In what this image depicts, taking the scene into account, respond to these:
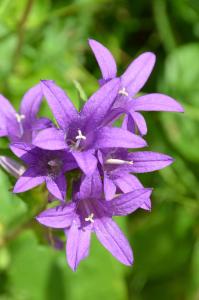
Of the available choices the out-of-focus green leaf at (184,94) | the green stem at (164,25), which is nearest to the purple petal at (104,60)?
the out-of-focus green leaf at (184,94)

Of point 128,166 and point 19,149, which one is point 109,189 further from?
point 19,149

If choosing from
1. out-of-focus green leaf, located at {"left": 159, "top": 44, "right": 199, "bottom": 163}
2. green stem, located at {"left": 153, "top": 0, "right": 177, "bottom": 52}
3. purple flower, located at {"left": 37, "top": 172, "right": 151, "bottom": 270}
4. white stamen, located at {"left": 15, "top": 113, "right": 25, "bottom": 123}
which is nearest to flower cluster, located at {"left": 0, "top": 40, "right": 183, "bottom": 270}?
purple flower, located at {"left": 37, "top": 172, "right": 151, "bottom": 270}

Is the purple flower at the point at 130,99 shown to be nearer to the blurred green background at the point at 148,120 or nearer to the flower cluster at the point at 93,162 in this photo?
the flower cluster at the point at 93,162

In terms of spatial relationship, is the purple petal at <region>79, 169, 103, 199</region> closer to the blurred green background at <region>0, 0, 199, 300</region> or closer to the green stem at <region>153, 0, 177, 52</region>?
the blurred green background at <region>0, 0, 199, 300</region>

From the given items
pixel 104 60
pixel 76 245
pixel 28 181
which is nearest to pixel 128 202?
pixel 76 245

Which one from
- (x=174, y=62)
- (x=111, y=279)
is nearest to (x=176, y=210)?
(x=111, y=279)
